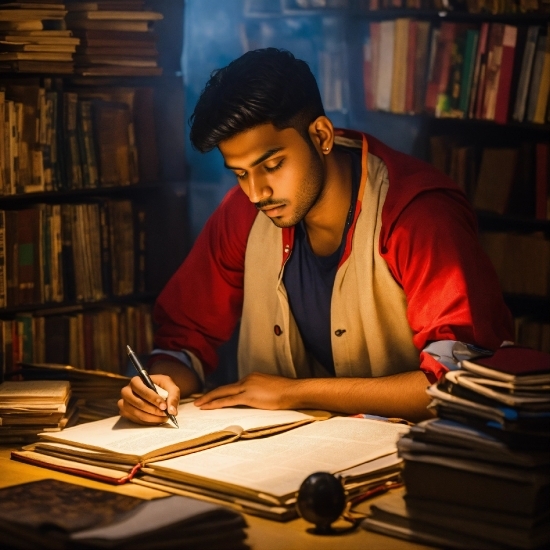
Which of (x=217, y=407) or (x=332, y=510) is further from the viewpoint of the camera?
(x=217, y=407)

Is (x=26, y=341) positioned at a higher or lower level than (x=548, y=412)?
lower

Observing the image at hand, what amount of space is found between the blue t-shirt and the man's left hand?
0.30m

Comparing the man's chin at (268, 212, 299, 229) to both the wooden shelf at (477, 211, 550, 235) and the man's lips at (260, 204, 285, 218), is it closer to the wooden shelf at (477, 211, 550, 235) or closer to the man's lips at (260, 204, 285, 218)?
the man's lips at (260, 204, 285, 218)

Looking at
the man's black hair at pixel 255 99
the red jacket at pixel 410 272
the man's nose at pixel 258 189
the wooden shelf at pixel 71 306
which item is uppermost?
the man's black hair at pixel 255 99

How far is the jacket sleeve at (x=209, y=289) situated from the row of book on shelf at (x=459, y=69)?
1.50 meters

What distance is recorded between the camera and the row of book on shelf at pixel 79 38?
3.16 m

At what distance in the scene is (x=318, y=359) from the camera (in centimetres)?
261

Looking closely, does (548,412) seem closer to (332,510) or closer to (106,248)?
(332,510)

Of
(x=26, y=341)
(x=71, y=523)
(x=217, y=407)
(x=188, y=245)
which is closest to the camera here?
(x=71, y=523)

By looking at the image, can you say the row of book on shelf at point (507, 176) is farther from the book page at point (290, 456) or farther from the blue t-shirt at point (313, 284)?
the book page at point (290, 456)

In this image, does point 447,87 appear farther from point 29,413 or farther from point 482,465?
point 482,465

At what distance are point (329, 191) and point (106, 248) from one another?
4.26 ft

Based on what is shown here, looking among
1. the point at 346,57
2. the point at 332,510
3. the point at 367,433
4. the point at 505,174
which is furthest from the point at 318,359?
the point at 346,57

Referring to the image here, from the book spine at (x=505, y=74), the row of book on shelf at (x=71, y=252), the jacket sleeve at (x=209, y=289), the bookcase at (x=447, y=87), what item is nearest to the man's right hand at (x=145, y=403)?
the jacket sleeve at (x=209, y=289)
